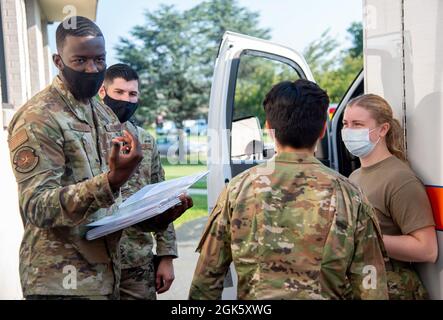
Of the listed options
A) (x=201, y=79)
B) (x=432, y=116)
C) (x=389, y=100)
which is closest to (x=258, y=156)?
(x=389, y=100)

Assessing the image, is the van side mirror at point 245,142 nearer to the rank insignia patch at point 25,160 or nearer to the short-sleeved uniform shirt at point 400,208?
the short-sleeved uniform shirt at point 400,208

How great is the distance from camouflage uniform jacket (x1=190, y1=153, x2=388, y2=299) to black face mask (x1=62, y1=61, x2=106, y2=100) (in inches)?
23.6

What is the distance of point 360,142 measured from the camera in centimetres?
212

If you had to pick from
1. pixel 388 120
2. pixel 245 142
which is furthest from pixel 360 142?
pixel 245 142

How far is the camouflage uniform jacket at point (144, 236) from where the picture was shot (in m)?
2.34

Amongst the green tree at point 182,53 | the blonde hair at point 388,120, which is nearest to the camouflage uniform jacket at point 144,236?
the blonde hair at point 388,120

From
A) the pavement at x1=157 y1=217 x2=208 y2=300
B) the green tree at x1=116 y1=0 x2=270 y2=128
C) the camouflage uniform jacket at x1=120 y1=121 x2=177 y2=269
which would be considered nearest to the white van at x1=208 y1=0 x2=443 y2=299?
the camouflage uniform jacket at x1=120 y1=121 x2=177 y2=269

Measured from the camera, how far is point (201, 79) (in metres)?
22.8

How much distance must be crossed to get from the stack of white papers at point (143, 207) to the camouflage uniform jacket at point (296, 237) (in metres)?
0.17

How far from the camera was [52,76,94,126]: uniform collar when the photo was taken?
Answer: 1685 mm

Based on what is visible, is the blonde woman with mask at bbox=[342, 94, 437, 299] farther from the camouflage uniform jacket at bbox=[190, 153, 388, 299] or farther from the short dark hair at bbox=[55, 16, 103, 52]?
the short dark hair at bbox=[55, 16, 103, 52]

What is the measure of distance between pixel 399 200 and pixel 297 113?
0.67 metres

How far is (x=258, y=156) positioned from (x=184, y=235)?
13.2 feet
